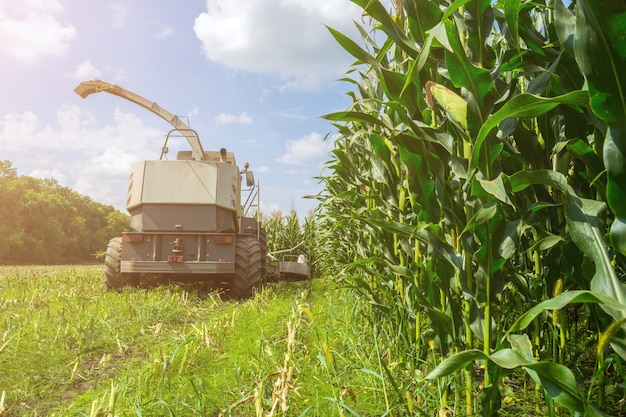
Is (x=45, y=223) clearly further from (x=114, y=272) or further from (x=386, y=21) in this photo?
(x=386, y=21)

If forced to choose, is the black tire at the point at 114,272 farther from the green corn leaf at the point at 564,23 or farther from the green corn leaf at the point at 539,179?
the green corn leaf at the point at 564,23

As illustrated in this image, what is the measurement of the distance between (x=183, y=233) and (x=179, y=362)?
392 cm

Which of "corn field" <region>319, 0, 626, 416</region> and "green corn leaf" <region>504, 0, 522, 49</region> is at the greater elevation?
"green corn leaf" <region>504, 0, 522, 49</region>

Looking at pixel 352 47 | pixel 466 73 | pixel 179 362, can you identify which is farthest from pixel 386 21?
pixel 179 362

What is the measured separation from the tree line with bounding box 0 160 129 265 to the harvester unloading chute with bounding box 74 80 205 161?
60.2 ft

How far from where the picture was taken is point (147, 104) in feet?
28.5

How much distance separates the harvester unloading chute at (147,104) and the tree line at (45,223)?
722 inches

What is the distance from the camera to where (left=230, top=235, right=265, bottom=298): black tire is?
6.91m

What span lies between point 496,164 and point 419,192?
0.42 metres

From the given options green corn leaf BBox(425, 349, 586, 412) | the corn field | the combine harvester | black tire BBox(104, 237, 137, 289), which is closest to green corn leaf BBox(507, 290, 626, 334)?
the corn field

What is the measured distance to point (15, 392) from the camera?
9.09 feet

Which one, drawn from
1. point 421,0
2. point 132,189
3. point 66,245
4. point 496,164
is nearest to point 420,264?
point 496,164

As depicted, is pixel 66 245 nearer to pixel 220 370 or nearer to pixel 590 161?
pixel 220 370

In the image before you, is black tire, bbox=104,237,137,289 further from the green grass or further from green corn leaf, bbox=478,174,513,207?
green corn leaf, bbox=478,174,513,207
